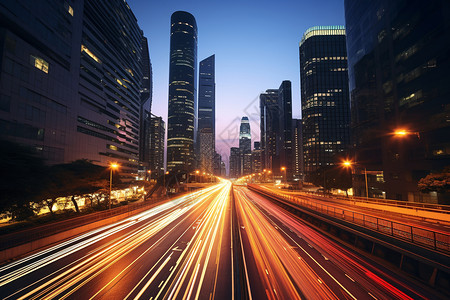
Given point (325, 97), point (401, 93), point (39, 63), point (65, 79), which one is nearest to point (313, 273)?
point (401, 93)

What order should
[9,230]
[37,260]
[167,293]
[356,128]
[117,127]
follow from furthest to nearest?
[117,127] → [356,128] → [9,230] → [37,260] → [167,293]

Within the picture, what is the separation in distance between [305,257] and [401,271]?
19.0 ft

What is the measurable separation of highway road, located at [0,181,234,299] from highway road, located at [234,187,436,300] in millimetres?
2139

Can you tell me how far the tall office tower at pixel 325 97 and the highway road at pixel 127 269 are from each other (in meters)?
131

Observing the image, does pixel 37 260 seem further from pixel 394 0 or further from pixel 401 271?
pixel 394 0

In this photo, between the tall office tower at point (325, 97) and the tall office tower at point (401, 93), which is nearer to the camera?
the tall office tower at point (401, 93)

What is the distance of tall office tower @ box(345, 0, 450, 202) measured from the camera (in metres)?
36.6

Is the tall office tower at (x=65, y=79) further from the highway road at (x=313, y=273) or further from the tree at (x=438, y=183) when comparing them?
the tree at (x=438, y=183)

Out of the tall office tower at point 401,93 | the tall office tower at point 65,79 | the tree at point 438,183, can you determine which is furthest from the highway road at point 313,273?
the tall office tower at point 65,79

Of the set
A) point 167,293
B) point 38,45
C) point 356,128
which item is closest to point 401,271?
point 167,293

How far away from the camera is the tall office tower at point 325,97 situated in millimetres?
132250

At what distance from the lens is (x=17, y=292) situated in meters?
10.4

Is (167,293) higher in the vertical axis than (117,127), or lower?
lower

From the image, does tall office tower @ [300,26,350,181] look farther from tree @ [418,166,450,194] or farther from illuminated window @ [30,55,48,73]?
illuminated window @ [30,55,48,73]
